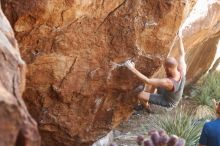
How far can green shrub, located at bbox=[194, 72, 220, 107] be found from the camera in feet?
60.2

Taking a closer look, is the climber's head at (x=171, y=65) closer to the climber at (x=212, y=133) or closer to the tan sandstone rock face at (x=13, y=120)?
the climber at (x=212, y=133)

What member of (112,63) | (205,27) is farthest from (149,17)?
(205,27)

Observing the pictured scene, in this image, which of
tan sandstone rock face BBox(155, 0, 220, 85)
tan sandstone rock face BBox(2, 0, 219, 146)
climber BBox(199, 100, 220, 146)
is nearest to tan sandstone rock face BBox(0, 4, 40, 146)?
climber BBox(199, 100, 220, 146)

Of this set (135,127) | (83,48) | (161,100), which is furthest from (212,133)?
(135,127)

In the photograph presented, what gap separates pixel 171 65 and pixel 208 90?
9.74m

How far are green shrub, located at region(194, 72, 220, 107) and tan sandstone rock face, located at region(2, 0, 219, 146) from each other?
921 cm

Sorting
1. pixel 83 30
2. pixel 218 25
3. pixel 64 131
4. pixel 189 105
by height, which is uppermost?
pixel 83 30

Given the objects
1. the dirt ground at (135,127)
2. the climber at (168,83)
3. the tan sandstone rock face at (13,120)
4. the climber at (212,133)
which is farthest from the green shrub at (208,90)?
the tan sandstone rock face at (13,120)

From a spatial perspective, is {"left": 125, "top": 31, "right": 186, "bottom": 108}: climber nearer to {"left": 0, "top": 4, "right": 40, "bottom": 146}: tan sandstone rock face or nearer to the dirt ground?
the dirt ground

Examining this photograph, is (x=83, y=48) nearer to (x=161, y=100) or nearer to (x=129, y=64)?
(x=129, y=64)

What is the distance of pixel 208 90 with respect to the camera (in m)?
18.9

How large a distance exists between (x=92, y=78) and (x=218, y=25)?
26.7 ft

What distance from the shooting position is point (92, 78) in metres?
8.99

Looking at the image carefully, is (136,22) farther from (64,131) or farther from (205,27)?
(205,27)
